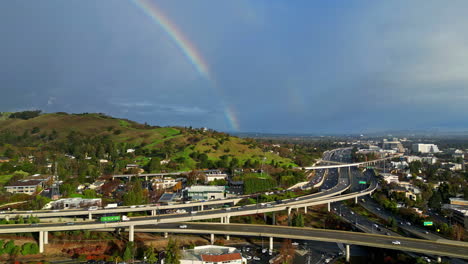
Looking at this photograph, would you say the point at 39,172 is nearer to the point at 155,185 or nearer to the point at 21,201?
the point at 21,201

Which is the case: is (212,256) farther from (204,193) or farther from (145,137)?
(145,137)

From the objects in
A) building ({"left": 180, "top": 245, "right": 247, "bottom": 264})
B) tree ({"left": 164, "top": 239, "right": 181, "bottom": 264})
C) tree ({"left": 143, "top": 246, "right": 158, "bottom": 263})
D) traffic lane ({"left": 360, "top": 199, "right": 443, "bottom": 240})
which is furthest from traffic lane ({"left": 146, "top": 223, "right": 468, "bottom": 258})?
traffic lane ({"left": 360, "top": 199, "right": 443, "bottom": 240})

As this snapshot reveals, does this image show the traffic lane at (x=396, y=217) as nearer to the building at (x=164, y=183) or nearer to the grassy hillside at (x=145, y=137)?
the grassy hillside at (x=145, y=137)

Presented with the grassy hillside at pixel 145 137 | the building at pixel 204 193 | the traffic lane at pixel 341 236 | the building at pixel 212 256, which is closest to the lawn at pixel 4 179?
the grassy hillside at pixel 145 137

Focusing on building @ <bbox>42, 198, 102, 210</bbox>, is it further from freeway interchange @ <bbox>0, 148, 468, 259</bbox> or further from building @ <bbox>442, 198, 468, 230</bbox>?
building @ <bbox>442, 198, 468, 230</bbox>

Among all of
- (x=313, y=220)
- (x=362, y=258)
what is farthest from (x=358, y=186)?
(x=362, y=258)

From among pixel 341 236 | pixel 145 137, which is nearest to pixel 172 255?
pixel 341 236
